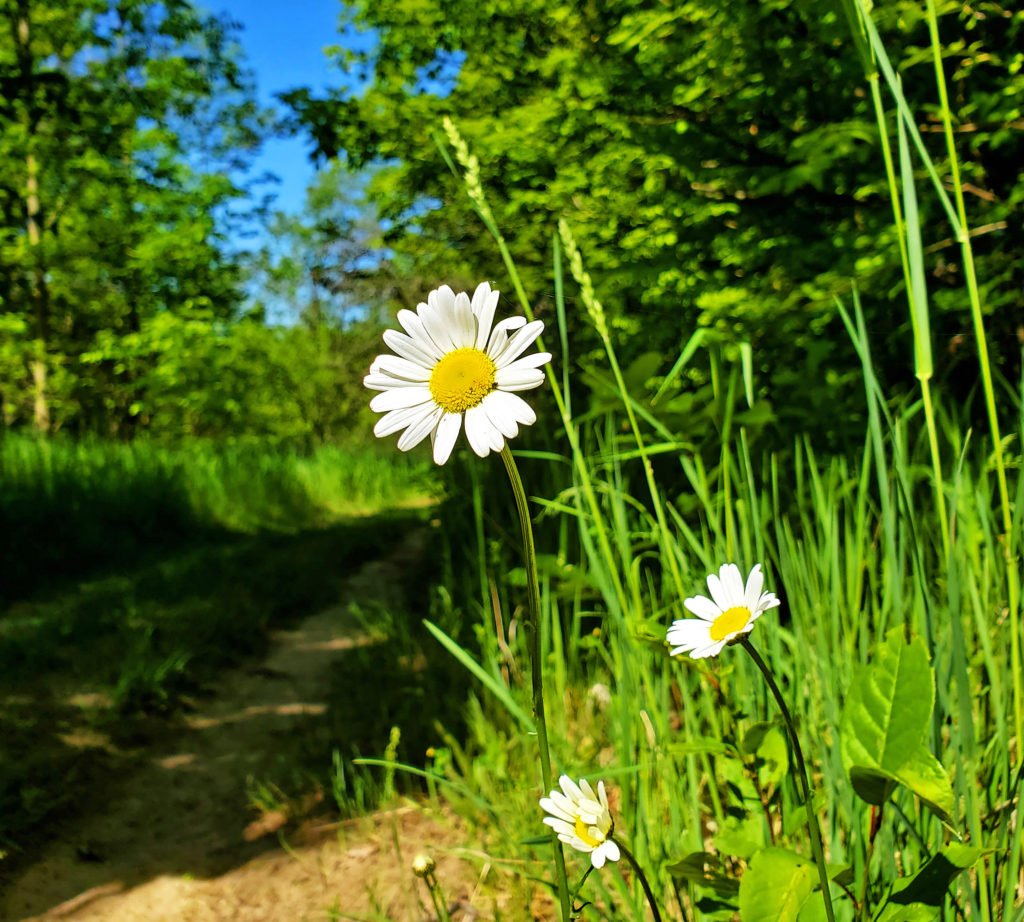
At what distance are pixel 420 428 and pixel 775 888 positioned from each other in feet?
1.86

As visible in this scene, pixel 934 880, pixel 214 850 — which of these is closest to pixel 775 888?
pixel 934 880

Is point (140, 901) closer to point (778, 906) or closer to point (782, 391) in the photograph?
point (778, 906)

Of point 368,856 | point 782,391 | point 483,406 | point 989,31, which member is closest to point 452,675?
point 368,856

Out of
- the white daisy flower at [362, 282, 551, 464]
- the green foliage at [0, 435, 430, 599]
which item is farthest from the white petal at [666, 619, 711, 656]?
the green foliage at [0, 435, 430, 599]

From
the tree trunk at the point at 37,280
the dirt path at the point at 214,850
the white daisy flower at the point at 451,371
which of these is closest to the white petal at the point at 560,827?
the white daisy flower at the point at 451,371

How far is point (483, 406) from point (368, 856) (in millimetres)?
1881

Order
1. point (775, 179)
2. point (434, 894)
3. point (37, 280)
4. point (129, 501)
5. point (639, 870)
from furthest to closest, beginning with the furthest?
point (37, 280)
point (129, 501)
point (775, 179)
point (434, 894)
point (639, 870)

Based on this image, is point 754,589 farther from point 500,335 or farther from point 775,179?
point 775,179

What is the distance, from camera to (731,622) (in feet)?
2.46

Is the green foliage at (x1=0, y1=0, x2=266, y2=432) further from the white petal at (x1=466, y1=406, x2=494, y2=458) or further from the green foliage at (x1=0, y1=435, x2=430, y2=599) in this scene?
the white petal at (x1=466, y1=406, x2=494, y2=458)

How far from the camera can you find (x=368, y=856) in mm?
2152

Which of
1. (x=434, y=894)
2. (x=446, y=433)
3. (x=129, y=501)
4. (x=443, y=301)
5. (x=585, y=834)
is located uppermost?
(x=443, y=301)

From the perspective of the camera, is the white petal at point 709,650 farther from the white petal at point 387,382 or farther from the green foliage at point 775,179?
the green foliage at point 775,179

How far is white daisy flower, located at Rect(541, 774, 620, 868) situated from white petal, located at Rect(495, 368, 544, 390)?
1.14 feet
